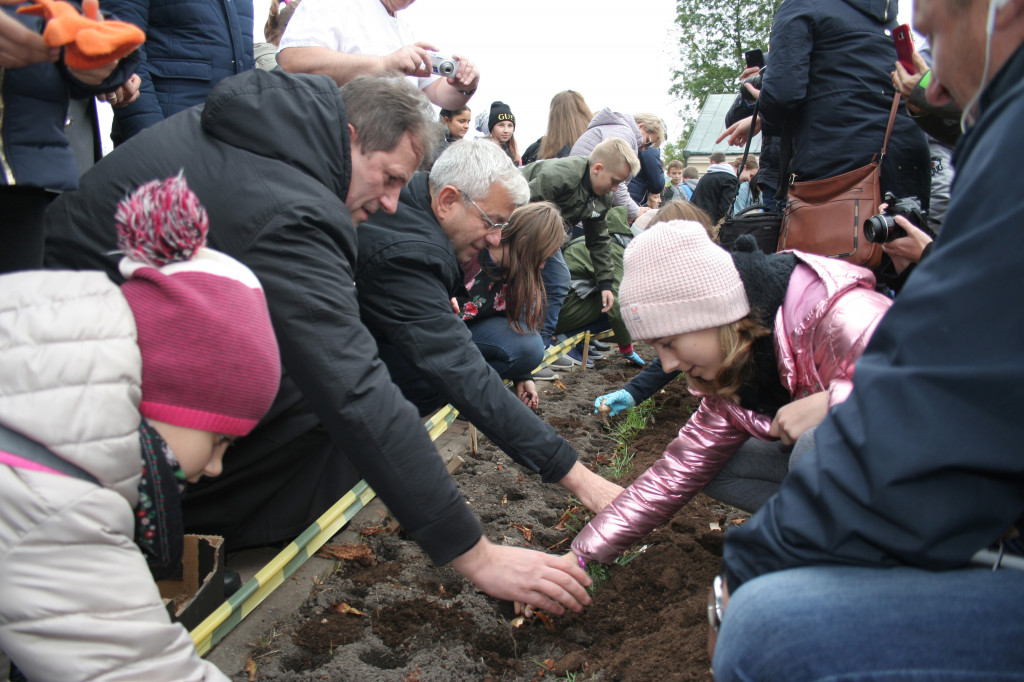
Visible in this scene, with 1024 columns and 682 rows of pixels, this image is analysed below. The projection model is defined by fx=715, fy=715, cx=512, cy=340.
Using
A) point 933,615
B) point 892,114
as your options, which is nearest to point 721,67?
point 892,114

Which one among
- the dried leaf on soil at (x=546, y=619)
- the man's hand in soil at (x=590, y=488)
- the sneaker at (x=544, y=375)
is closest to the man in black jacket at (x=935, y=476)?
the dried leaf on soil at (x=546, y=619)

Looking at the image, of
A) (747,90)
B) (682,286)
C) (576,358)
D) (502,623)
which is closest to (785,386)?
(682,286)

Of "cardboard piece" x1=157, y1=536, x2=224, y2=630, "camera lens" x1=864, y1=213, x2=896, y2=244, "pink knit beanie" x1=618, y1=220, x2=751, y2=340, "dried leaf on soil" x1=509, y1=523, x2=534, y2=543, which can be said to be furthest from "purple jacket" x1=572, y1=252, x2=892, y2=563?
"cardboard piece" x1=157, y1=536, x2=224, y2=630

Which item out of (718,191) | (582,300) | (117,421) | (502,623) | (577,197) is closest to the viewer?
(117,421)

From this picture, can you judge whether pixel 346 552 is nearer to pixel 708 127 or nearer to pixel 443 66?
pixel 443 66

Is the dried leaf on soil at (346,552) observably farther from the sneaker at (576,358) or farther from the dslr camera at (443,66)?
the sneaker at (576,358)

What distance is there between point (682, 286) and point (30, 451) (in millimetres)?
1516

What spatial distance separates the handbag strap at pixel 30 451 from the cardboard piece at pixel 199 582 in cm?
101

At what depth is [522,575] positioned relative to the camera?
201 cm

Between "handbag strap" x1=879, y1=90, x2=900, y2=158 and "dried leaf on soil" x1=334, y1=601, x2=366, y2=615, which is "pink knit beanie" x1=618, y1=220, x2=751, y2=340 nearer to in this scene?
"dried leaf on soil" x1=334, y1=601, x2=366, y2=615

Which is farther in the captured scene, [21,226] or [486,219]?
[486,219]

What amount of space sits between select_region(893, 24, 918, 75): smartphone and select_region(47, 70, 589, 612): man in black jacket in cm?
190

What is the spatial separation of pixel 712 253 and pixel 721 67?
4374 centimetres

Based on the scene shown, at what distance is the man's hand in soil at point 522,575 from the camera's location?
6.48 ft
